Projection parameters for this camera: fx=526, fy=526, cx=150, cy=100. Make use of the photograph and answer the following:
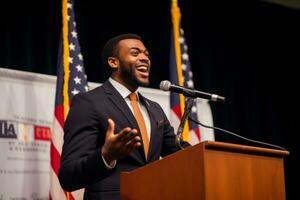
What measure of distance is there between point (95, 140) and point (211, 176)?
71 centimetres

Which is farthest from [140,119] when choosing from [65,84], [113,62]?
[65,84]

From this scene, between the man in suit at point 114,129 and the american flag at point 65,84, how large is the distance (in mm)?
895

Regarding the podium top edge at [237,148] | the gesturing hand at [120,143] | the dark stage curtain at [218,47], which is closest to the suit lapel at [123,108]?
the gesturing hand at [120,143]

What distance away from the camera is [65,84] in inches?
146

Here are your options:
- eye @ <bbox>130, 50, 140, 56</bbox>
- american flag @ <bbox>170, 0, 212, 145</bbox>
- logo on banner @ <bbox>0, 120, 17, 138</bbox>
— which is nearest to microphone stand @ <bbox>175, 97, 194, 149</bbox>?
eye @ <bbox>130, 50, 140, 56</bbox>

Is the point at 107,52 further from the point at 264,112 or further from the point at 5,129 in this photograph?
the point at 264,112

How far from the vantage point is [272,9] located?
607 centimetres

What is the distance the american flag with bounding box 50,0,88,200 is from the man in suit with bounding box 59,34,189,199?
0.89 meters

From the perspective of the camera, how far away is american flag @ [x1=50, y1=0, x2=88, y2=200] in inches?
139

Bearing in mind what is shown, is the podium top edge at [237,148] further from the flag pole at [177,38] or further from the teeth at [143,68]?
the flag pole at [177,38]

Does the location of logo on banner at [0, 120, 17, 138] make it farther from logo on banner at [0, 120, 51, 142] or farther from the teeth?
the teeth

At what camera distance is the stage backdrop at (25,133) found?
3.60 m

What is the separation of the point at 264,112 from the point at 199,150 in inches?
168

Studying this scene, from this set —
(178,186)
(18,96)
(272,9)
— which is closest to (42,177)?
(18,96)
